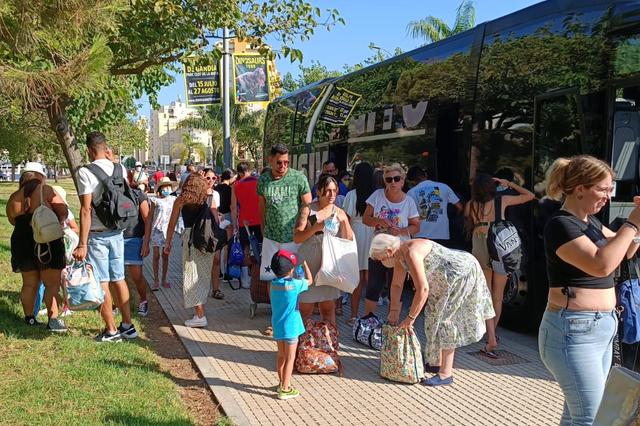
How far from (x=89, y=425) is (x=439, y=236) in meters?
4.63

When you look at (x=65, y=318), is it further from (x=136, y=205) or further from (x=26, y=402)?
(x=26, y=402)

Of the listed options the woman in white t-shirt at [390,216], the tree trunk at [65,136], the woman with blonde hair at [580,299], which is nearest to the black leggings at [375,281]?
the woman in white t-shirt at [390,216]

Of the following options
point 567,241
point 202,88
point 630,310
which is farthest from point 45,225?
point 202,88

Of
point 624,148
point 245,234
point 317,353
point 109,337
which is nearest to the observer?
point 317,353

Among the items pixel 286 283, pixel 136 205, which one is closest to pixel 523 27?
Result: pixel 286 283

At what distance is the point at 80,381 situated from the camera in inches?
193

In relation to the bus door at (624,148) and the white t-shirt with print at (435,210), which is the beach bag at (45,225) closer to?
the white t-shirt with print at (435,210)

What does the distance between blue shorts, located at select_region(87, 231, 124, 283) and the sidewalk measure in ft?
3.46

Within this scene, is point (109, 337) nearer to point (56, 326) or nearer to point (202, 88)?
point (56, 326)

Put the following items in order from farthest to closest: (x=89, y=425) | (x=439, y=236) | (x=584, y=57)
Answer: (x=439, y=236) < (x=584, y=57) < (x=89, y=425)

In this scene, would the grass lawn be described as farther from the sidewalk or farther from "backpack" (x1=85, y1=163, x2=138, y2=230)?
"backpack" (x1=85, y1=163, x2=138, y2=230)

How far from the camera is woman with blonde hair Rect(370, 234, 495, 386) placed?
476 cm

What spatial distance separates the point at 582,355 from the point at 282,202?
3.75 metres

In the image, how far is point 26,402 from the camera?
176 inches
